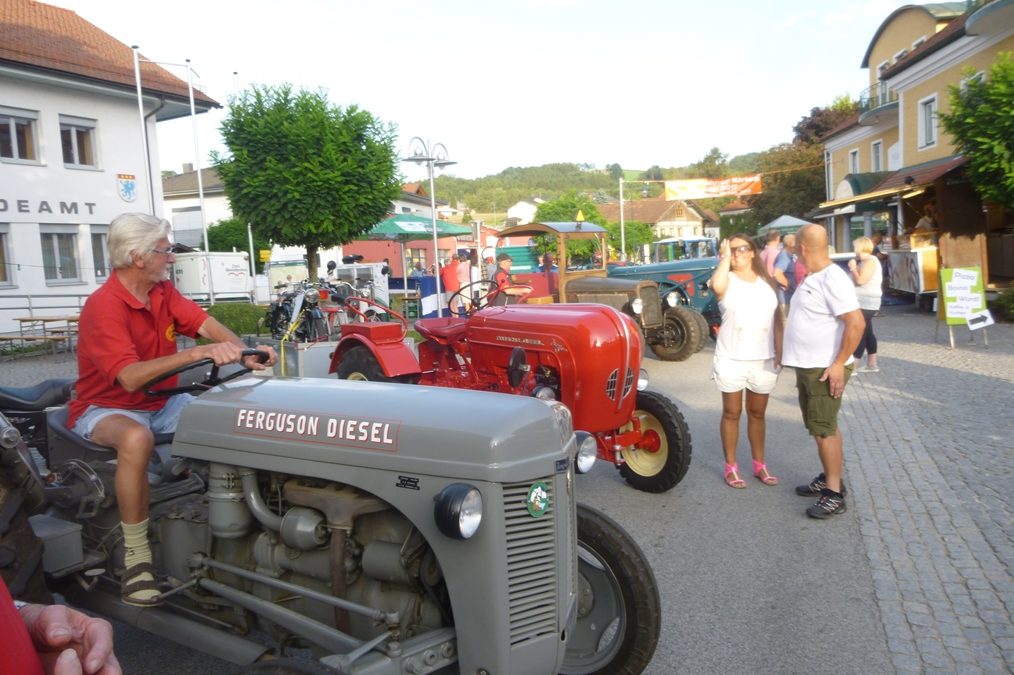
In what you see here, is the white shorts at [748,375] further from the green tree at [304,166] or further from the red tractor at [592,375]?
the green tree at [304,166]

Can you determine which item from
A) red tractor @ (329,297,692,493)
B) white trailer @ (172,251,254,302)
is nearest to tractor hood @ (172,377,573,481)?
red tractor @ (329,297,692,493)

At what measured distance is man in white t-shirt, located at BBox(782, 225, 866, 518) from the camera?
469 centimetres

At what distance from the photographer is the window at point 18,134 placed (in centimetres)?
1842

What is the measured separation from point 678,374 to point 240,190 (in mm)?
13665

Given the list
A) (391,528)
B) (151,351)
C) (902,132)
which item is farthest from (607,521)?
(902,132)

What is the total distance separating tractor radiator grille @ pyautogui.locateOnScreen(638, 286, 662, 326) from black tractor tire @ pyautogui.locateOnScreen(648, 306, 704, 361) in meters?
0.21

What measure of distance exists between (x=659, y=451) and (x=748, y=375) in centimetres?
79

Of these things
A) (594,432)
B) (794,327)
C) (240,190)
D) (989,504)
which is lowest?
(989,504)

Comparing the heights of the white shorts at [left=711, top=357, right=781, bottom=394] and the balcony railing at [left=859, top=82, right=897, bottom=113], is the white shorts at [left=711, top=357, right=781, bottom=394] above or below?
below

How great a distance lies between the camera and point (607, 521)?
2.87 meters

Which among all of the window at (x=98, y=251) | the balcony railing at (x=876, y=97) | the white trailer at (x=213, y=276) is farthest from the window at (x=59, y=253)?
the balcony railing at (x=876, y=97)

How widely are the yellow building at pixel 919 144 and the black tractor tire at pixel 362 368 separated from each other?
12.7 metres

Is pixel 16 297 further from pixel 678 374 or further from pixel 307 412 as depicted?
pixel 307 412

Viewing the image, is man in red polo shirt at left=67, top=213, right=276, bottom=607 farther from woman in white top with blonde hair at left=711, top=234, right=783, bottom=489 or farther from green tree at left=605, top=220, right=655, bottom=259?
green tree at left=605, top=220, right=655, bottom=259
